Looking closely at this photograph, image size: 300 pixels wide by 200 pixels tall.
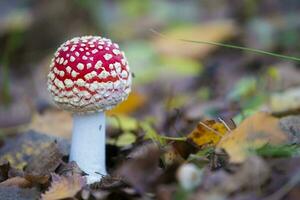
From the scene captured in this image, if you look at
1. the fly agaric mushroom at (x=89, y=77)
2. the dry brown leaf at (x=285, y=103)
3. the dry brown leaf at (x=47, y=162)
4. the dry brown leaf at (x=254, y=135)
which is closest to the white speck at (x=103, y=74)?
the fly agaric mushroom at (x=89, y=77)

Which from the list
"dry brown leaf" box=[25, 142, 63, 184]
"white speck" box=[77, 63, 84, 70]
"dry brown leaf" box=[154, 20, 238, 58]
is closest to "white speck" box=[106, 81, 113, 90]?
"white speck" box=[77, 63, 84, 70]

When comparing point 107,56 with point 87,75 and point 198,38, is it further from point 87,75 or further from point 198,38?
point 198,38

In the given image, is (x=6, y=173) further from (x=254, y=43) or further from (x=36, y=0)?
(x=36, y=0)

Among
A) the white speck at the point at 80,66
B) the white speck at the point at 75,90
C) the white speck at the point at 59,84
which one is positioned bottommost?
the white speck at the point at 75,90

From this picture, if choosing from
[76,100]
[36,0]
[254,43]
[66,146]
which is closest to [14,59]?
[36,0]

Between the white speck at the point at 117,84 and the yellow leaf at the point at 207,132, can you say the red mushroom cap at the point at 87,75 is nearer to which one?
the white speck at the point at 117,84
